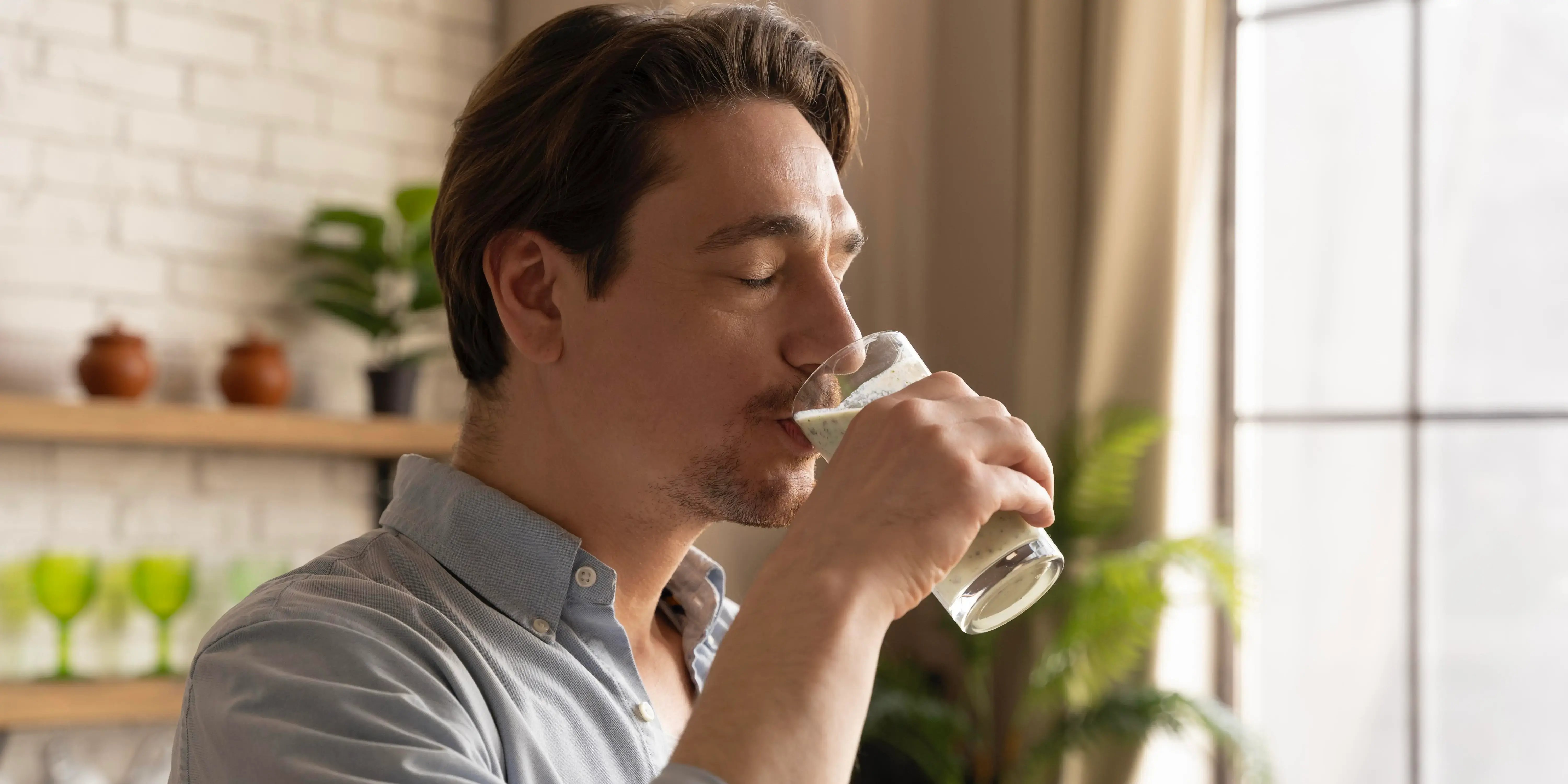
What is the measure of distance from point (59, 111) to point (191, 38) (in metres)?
0.40

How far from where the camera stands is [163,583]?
3.15 metres

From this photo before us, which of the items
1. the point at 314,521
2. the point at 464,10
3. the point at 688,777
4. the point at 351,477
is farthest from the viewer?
the point at 464,10

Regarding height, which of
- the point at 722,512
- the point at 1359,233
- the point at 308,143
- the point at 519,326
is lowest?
the point at 722,512

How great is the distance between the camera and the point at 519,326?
4.28 feet

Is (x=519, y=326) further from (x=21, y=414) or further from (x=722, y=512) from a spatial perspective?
(x=21, y=414)

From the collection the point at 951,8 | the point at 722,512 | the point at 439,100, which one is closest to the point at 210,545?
the point at 439,100

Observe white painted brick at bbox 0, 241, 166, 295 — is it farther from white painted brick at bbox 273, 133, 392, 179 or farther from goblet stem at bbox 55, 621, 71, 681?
goblet stem at bbox 55, 621, 71, 681

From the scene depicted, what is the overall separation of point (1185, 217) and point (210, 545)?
255cm

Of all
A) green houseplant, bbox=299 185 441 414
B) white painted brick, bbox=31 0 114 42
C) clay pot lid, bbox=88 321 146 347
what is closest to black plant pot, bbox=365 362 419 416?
green houseplant, bbox=299 185 441 414

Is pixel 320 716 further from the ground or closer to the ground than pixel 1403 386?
closer to the ground

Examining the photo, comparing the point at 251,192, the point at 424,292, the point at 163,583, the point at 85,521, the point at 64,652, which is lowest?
the point at 64,652

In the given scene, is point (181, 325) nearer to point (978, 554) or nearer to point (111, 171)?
point (111, 171)

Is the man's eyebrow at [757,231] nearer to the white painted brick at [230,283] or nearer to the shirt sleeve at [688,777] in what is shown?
the shirt sleeve at [688,777]

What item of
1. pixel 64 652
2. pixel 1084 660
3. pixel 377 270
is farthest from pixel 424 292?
pixel 1084 660
